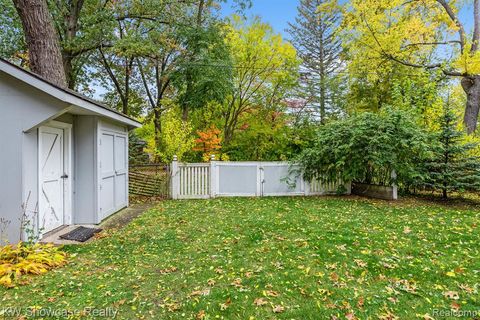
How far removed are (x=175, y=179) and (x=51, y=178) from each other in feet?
13.1

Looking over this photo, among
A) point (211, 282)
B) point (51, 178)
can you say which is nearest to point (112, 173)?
point (51, 178)

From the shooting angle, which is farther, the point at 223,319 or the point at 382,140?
Result: the point at 382,140

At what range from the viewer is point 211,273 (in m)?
3.27

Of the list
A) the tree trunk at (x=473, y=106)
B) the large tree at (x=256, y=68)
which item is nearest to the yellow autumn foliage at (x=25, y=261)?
the large tree at (x=256, y=68)

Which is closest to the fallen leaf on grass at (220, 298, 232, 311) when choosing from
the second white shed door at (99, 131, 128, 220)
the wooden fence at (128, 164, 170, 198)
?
the second white shed door at (99, 131, 128, 220)

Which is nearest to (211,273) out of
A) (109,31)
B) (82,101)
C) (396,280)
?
(396,280)

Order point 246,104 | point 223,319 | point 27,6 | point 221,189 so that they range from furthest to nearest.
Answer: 1. point 246,104
2. point 221,189
3. point 27,6
4. point 223,319

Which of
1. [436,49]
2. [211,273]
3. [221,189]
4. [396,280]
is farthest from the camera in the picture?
[436,49]

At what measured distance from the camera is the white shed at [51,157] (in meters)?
4.11

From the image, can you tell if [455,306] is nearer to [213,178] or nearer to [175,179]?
[213,178]

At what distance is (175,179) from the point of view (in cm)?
869

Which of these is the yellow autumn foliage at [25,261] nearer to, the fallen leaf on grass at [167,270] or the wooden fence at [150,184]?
the fallen leaf on grass at [167,270]

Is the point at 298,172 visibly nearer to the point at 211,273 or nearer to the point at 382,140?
the point at 382,140

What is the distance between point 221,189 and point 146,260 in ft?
17.1
